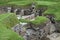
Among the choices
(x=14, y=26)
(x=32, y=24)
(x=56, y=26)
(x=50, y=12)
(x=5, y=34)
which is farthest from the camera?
(x=50, y=12)

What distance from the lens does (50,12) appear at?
22.2 m

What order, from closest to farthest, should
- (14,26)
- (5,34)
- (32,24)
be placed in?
(5,34)
(14,26)
(32,24)

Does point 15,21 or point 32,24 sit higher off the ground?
point 15,21

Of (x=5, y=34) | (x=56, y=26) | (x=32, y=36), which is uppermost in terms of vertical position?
(x=5, y=34)

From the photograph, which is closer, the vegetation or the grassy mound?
the vegetation

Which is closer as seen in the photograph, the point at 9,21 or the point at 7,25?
the point at 7,25

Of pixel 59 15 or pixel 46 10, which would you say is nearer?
pixel 59 15

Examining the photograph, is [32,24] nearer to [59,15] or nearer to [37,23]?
[37,23]

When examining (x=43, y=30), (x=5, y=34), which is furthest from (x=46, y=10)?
A: (x=5, y=34)

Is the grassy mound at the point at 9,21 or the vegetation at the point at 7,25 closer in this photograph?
the vegetation at the point at 7,25

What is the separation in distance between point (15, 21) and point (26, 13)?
10.6 m

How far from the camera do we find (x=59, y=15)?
69.2 ft

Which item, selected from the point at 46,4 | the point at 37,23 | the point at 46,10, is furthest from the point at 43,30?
the point at 46,4

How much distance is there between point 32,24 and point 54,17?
5.55 m
